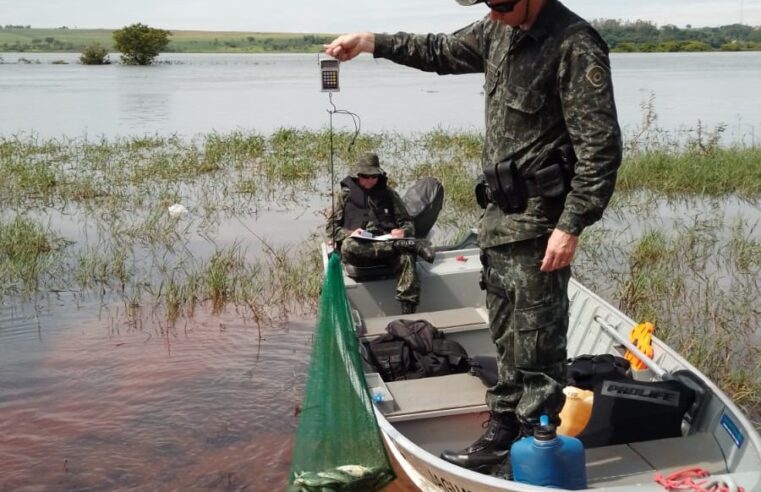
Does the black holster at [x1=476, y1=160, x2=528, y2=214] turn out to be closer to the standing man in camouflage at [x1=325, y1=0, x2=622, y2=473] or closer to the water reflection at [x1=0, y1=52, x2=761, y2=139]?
the standing man in camouflage at [x1=325, y1=0, x2=622, y2=473]

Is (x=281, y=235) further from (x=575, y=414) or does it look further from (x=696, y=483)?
(x=696, y=483)

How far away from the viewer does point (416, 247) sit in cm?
→ 615

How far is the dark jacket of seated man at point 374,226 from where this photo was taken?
611 cm

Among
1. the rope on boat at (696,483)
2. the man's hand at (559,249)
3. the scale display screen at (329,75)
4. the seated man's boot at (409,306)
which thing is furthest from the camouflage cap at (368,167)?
the rope on boat at (696,483)

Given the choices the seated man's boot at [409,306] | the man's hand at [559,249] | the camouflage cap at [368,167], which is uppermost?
the man's hand at [559,249]

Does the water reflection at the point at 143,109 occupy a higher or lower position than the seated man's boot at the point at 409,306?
higher

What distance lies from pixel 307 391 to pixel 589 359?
153 cm

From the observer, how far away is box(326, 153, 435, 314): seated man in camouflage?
6105 millimetres

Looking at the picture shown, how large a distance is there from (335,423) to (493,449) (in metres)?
0.74

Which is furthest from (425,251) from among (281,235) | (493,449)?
(281,235)

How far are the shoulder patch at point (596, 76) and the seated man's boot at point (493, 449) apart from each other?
4.97ft

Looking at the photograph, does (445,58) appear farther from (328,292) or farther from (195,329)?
(195,329)

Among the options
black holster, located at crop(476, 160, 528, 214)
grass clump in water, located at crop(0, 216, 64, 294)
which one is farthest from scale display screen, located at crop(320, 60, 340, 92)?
grass clump in water, located at crop(0, 216, 64, 294)

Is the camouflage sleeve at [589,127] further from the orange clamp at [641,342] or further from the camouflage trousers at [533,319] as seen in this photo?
the orange clamp at [641,342]
